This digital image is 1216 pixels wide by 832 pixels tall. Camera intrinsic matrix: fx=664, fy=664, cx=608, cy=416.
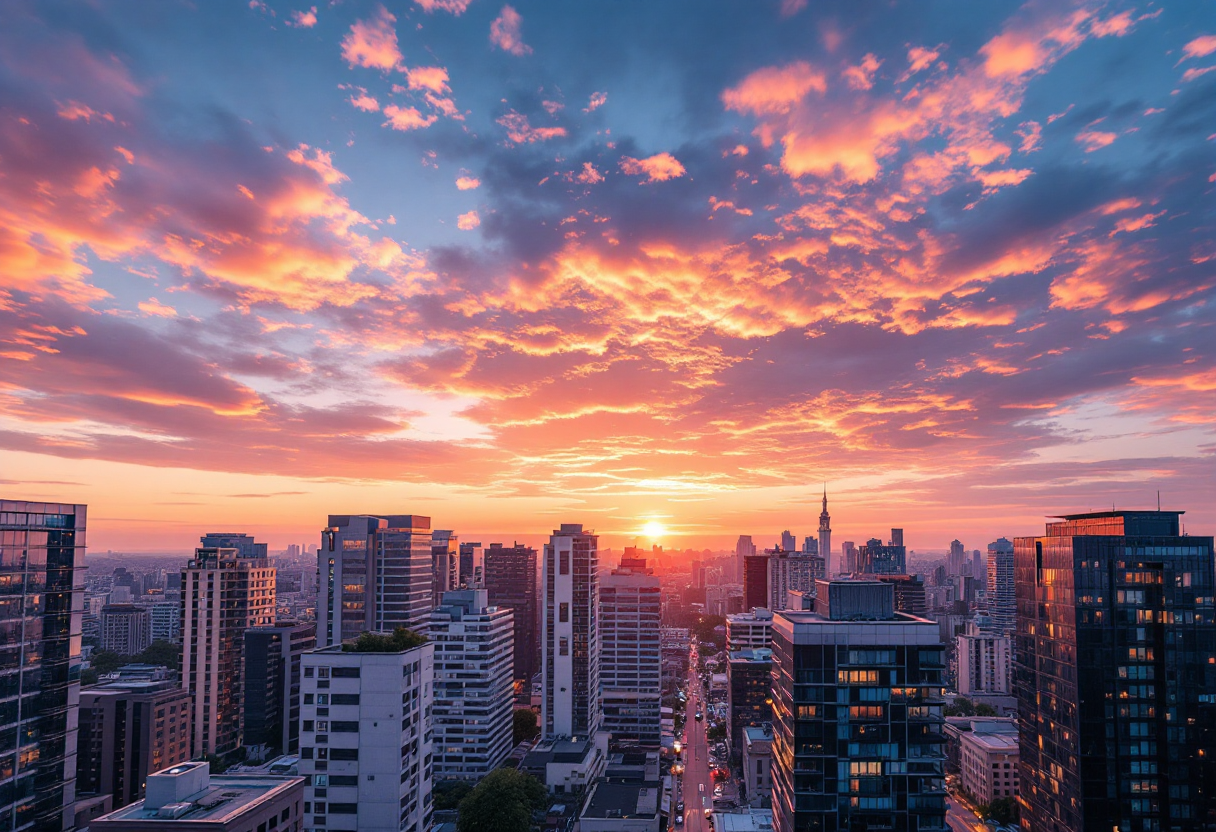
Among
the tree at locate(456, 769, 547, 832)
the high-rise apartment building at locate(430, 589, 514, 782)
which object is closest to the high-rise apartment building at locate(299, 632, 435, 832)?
the tree at locate(456, 769, 547, 832)

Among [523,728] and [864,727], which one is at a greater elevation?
[864,727]

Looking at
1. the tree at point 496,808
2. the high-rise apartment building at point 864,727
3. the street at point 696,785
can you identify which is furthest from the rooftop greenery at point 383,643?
the street at point 696,785

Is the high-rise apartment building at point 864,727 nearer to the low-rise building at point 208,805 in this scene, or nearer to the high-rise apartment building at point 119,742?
the low-rise building at point 208,805

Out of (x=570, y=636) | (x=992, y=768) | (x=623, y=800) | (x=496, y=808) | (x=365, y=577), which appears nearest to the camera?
(x=496, y=808)

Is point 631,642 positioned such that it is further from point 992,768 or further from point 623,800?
point 992,768

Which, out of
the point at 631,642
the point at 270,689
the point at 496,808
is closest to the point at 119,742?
the point at 270,689

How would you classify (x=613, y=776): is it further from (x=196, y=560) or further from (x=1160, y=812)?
(x=196, y=560)

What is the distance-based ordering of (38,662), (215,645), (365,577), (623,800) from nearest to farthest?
(38,662) < (623,800) < (365,577) < (215,645)
